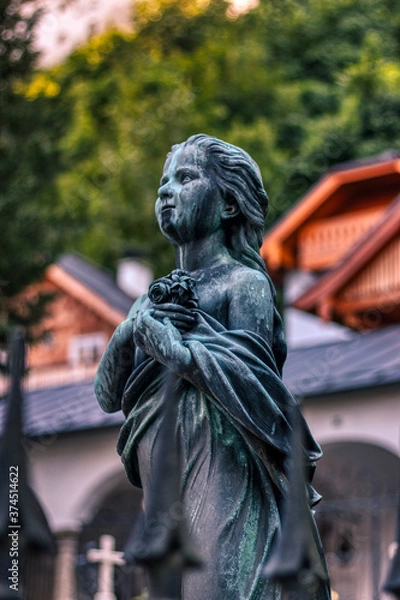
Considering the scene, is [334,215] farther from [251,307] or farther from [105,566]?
[251,307]

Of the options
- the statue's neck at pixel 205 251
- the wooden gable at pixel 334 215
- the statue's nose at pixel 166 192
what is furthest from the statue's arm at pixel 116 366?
the wooden gable at pixel 334 215

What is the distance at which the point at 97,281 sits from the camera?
37094 millimetres

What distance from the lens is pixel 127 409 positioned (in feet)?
15.5

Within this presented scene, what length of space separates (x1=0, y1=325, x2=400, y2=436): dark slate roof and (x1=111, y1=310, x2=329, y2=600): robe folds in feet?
52.9

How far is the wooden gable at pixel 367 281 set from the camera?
88.8ft

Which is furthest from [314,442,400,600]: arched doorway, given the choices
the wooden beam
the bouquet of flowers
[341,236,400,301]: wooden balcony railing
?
the bouquet of flowers

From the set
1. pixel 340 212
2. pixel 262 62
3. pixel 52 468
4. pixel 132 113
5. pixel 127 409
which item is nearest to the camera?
pixel 127 409

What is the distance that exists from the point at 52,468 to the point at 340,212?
406 inches

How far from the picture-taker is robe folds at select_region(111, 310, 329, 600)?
4379mm

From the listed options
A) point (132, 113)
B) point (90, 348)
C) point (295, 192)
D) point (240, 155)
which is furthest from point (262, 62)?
point (240, 155)

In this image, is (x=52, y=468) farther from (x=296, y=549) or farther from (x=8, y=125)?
(x=296, y=549)

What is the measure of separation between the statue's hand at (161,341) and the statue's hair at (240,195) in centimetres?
50

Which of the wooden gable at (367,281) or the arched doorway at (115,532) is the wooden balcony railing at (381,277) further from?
the arched doorway at (115,532)

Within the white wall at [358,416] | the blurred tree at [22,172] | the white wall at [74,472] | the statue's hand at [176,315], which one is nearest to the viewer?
the statue's hand at [176,315]
